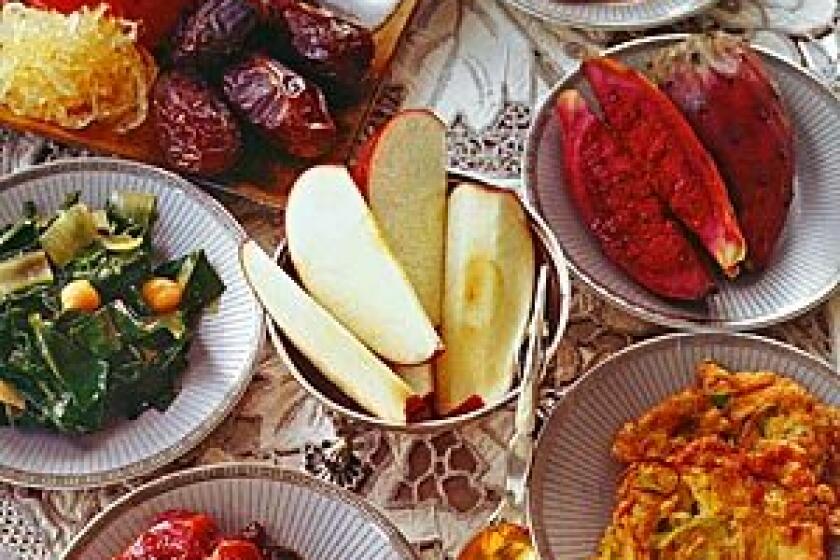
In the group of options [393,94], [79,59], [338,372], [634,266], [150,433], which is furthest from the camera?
[393,94]

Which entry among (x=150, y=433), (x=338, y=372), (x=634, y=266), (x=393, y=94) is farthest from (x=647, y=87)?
(x=150, y=433)

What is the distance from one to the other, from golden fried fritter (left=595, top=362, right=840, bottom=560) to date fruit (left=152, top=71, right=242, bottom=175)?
1.79 ft

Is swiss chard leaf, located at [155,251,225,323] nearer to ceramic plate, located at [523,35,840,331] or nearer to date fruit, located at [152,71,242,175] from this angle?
date fruit, located at [152,71,242,175]

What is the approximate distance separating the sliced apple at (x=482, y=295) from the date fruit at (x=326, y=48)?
1.10 feet

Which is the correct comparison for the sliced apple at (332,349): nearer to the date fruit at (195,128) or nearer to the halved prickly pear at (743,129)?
the date fruit at (195,128)

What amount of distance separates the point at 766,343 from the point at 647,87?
0.34 m

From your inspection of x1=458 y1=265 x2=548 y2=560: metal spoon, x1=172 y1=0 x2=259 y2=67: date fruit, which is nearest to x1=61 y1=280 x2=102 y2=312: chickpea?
x1=172 y1=0 x2=259 y2=67: date fruit

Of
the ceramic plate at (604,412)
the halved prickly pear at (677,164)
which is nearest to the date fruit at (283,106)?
the halved prickly pear at (677,164)

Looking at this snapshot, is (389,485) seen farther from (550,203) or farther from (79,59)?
(79,59)

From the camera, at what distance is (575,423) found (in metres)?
1.51

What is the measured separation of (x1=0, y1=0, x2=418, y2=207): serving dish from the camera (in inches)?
68.8

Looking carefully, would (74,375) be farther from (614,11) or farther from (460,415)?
(614,11)

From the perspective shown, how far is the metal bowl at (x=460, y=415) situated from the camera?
1405mm

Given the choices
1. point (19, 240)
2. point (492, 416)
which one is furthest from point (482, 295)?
point (19, 240)
